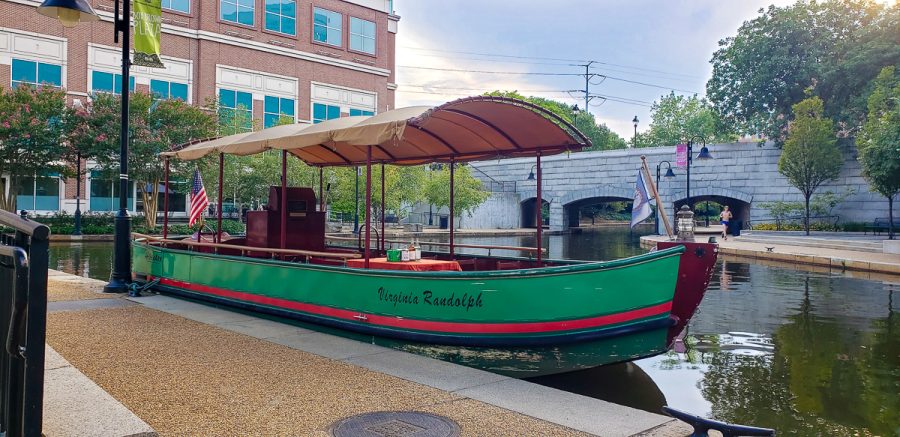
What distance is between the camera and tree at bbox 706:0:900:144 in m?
41.0

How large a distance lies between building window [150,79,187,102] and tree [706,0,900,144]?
38418 millimetres

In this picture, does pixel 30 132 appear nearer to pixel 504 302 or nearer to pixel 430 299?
pixel 430 299

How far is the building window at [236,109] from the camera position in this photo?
4116cm

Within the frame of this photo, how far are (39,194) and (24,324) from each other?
41893 mm

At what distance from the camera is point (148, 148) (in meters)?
33.5

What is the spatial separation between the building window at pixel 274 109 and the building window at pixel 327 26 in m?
5.66

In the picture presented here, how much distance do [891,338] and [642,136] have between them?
8734cm

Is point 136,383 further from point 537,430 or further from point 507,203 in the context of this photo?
point 507,203

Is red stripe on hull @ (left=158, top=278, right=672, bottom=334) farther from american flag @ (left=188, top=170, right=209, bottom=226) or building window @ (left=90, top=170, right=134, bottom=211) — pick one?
building window @ (left=90, top=170, right=134, bottom=211)

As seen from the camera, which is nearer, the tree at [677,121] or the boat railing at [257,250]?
the boat railing at [257,250]

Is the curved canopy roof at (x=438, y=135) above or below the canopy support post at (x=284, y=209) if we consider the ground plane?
above

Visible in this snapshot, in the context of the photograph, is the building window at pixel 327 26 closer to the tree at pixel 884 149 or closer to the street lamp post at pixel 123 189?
the tree at pixel 884 149

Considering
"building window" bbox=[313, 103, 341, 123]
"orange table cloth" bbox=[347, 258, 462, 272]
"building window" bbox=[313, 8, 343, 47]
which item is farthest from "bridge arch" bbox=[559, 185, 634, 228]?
"orange table cloth" bbox=[347, 258, 462, 272]

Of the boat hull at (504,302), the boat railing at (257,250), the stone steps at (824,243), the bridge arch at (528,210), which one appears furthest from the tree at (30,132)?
the bridge arch at (528,210)
